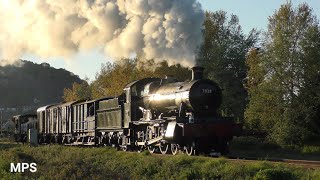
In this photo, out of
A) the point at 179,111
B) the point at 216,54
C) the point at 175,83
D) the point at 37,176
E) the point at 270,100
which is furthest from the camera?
the point at 216,54

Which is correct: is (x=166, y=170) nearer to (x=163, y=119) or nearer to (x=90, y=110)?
(x=163, y=119)

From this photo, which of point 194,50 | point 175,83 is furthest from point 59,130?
point 175,83

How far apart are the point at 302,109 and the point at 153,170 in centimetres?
1808

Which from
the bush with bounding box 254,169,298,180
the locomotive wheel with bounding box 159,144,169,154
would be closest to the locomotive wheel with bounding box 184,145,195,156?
the locomotive wheel with bounding box 159,144,169,154

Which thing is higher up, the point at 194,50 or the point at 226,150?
the point at 194,50

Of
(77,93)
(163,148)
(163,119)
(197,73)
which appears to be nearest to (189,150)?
(163,119)

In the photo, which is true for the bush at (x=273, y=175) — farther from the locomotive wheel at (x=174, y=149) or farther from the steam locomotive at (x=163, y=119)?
the locomotive wheel at (x=174, y=149)

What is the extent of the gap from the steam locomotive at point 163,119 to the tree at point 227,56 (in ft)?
49.3

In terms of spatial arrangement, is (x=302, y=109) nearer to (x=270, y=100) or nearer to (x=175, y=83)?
(x=270, y=100)

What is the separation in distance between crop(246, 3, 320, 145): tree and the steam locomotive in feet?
36.1

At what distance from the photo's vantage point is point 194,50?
30.3 meters

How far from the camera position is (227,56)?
152ft

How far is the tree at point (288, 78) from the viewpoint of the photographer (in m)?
32.7

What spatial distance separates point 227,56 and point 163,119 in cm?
2523
